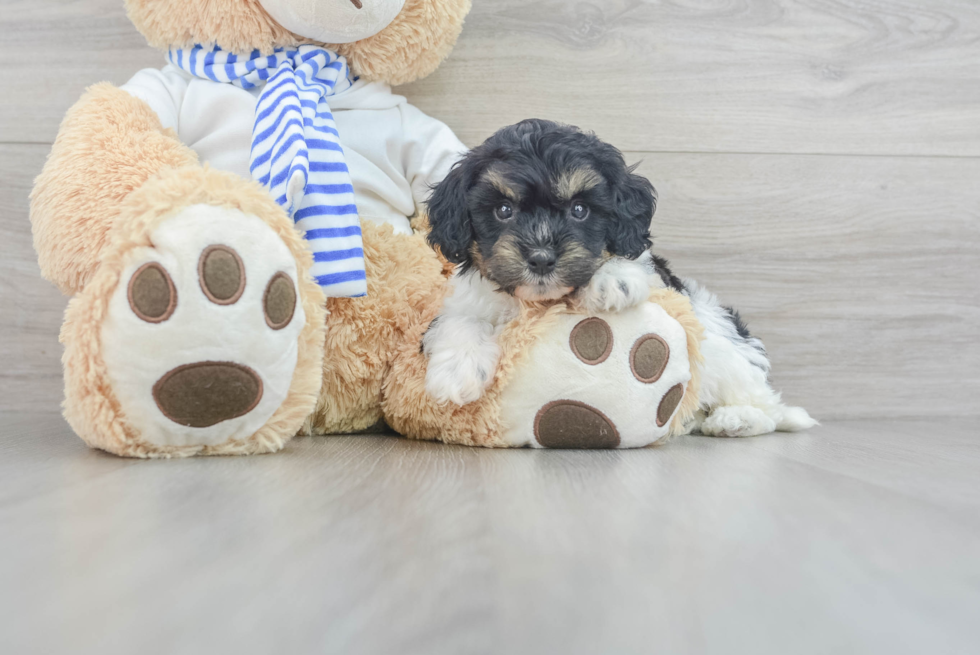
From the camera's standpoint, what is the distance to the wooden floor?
1.94 feet

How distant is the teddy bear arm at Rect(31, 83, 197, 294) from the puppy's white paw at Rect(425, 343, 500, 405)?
66 cm

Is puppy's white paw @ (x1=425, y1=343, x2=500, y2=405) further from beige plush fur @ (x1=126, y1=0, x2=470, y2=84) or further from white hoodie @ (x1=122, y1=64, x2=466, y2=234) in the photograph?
beige plush fur @ (x1=126, y1=0, x2=470, y2=84)

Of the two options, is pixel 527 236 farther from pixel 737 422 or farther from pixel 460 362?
pixel 737 422

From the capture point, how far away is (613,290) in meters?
1.37

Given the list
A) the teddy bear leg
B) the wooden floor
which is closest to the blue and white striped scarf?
the teddy bear leg

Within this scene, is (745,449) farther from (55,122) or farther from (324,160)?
(55,122)

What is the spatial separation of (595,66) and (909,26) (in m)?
0.98

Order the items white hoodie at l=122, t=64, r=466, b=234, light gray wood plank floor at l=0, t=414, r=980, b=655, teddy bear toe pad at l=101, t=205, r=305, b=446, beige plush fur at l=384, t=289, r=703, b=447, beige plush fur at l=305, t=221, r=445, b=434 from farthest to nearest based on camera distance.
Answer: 1. white hoodie at l=122, t=64, r=466, b=234
2. beige plush fur at l=305, t=221, r=445, b=434
3. beige plush fur at l=384, t=289, r=703, b=447
4. teddy bear toe pad at l=101, t=205, r=305, b=446
5. light gray wood plank floor at l=0, t=414, r=980, b=655

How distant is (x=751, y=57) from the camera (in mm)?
2115

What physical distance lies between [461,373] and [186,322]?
509 millimetres

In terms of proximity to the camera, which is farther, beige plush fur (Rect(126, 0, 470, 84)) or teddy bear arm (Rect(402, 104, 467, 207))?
teddy bear arm (Rect(402, 104, 467, 207))

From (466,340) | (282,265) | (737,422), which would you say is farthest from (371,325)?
(737,422)

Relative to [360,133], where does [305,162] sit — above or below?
below

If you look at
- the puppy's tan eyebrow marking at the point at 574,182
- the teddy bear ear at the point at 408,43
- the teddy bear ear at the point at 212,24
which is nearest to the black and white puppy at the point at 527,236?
the puppy's tan eyebrow marking at the point at 574,182
